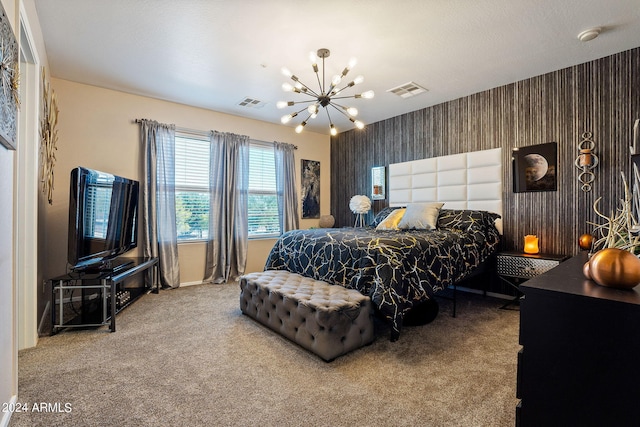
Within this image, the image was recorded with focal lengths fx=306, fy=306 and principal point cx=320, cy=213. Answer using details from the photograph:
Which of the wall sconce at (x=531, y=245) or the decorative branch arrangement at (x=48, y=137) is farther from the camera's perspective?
the wall sconce at (x=531, y=245)

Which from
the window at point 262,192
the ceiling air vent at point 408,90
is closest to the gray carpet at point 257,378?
the window at point 262,192

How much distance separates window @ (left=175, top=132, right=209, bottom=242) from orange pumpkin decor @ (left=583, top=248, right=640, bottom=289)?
4.43 metres

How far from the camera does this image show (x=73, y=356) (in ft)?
7.25

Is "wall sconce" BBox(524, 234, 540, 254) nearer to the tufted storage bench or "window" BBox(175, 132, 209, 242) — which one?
the tufted storage bench

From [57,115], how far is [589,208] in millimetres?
5718

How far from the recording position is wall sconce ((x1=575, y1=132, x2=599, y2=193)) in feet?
10.1

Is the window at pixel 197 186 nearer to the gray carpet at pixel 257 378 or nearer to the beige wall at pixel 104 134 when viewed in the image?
the beige wall at pixel 104 134

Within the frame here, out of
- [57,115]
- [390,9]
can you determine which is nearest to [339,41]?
[390,9]

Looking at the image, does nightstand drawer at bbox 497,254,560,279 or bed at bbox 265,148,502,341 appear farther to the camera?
nightstand drawer at bbox 497,254,560,279

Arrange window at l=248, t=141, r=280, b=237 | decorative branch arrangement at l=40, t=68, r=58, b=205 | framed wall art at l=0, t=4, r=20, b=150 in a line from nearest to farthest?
framed wall art at l=0, t=4, r=20, b=150 < decorative branch arrangement at l=40, t=68, r=58, b=205 < window at l=248, t=141, r=280, b=237

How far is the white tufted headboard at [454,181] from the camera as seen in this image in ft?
12.5

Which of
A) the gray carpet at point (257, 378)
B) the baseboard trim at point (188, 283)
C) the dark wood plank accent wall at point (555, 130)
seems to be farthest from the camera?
the baseboard trim at point (188, 283)

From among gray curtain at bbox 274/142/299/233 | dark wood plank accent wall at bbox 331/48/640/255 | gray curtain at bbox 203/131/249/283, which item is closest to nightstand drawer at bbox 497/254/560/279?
dark wood plank accent wall at bbox 331/48/640/255

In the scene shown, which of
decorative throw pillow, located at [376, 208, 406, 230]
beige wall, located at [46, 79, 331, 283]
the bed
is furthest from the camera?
decorative throw pillow, located at [376, 208, 406, 230]
